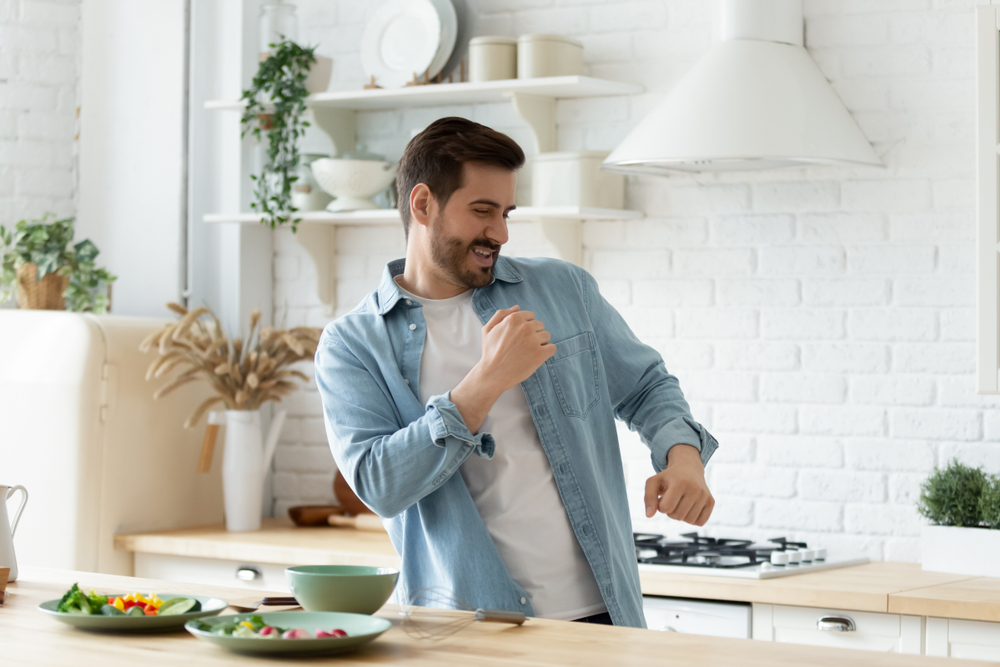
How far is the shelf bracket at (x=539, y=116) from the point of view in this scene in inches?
133

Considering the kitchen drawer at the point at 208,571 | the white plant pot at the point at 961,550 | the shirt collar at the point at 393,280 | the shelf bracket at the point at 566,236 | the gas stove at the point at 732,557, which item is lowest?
the kitchen drawer at the point at 208,571

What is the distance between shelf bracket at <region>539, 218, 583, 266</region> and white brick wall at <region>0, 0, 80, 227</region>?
1.73 meters

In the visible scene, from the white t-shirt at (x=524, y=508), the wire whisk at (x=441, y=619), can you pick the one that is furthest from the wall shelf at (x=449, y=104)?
the wire whisk at (x=441, y=619)

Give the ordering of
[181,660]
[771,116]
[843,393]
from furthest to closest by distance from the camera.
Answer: [843,393] < [771,116] < [181,660]

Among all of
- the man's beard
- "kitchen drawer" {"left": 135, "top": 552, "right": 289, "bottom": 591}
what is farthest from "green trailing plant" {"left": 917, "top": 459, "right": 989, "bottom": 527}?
"kitchen drawer" {"left": 135, "top": 552, "right": 289, "bottom": 591}

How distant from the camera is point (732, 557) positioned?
2889mm

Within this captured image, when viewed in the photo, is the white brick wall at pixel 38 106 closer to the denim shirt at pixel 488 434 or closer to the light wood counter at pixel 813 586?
the denim shirt at pixel 488 434

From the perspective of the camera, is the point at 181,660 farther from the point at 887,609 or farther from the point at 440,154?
the point at 887,609

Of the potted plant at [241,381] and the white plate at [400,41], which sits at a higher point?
the white plate at [400,41]

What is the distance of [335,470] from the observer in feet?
12.6

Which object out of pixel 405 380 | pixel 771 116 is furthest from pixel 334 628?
pixel 771 116

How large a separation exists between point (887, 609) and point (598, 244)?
137 cm

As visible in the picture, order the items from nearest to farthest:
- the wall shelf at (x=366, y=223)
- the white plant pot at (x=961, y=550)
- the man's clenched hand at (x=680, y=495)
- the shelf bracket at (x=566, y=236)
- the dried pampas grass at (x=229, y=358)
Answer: the man's clenched hand at (x=680, y=495) → the white plant pot at (x=961, y=550) → the wall shelf at (x=366, y=223) → the shelf bracket at (x=566, y=236) → the dried pampas grass at (x=229, y=358)

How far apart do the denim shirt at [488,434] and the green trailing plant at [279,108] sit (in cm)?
153
